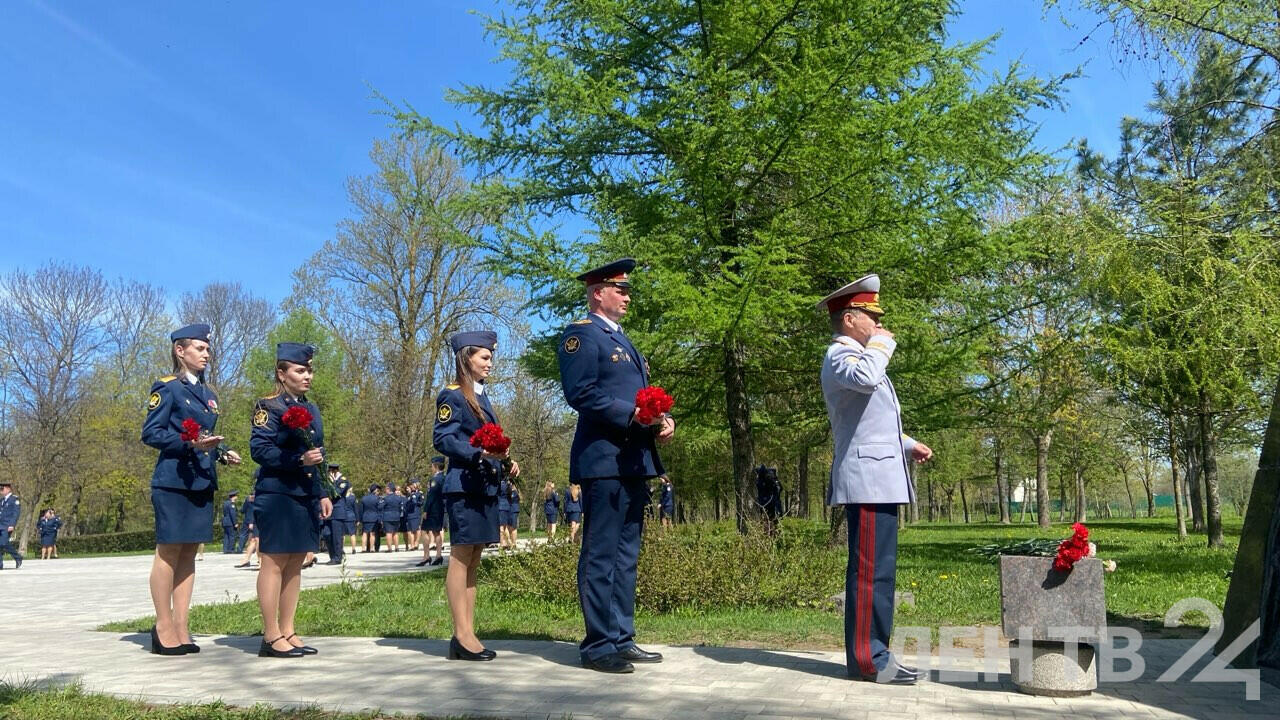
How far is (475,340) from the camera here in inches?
224

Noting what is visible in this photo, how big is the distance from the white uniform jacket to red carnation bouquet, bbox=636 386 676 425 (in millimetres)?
849

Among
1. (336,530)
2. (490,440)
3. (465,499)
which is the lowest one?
(336,530)

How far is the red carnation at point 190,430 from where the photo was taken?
5.76m

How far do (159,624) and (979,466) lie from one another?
44.1m

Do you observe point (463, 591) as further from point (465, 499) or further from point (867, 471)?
point (867, 471)

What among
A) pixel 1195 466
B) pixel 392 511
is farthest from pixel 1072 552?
pixel 1195 466

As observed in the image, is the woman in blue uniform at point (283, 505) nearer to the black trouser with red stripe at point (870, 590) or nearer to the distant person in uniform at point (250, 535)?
the black trouser with red stripe at point (870, 590)

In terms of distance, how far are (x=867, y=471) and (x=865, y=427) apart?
0.78ft

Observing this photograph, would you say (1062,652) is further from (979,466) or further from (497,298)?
(979,466)

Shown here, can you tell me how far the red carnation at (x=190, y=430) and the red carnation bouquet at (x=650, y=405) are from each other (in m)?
3.01

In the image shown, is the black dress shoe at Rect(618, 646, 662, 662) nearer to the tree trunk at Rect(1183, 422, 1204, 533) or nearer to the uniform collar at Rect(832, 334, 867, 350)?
the uniform collar at Rect(832, 334, 867, 350)

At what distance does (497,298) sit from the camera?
1307 inches

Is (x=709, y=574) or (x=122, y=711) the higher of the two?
(x=709, y=574)

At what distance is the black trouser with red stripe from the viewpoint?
178 inches
